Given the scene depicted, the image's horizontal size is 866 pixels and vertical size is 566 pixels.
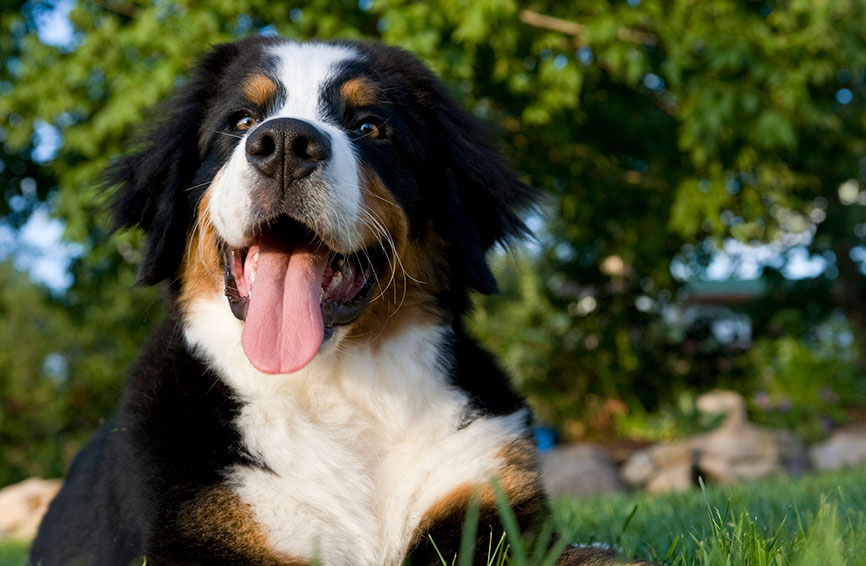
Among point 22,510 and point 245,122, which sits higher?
point 245,122

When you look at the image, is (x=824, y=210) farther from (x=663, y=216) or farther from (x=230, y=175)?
(x=230, y=175)

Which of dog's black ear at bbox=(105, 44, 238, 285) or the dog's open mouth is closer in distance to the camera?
the dog's open mouth

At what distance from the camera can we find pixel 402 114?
3145mm

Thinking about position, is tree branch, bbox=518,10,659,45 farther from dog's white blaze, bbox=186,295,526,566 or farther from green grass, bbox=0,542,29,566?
green grass, bbox=0,542,29,566

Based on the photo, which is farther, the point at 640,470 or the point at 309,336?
the point at 640,470

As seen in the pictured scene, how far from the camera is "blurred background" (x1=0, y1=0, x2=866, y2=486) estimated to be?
6.68 metres

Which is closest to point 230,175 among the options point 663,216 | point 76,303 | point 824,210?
point 663,216

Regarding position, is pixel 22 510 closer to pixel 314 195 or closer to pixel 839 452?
pixel 314 195

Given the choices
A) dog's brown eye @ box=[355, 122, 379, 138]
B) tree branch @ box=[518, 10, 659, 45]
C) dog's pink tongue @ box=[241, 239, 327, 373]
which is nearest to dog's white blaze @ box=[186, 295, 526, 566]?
dog's pink tongue @ box=[241, 239, 327, 373]

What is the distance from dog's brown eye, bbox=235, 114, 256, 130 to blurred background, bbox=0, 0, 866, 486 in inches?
33.4

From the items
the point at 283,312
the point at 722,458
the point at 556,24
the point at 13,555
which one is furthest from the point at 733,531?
the point at 722,458

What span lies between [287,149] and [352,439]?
92cm

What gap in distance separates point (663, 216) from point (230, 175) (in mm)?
6720

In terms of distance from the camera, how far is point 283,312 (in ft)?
8.88
